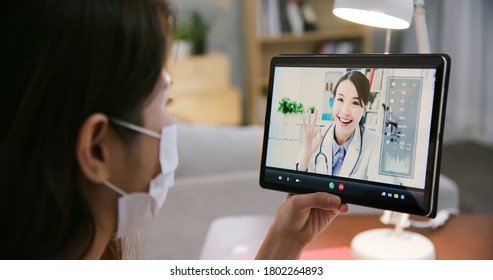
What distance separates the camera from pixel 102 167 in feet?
2.00

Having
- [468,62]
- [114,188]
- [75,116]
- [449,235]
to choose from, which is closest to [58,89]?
[75,116]

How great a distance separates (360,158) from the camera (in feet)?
2.41

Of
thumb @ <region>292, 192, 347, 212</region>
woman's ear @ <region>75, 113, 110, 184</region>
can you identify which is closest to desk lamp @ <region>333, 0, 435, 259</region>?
thumb @ <region>292, 192, 347, 212</region>

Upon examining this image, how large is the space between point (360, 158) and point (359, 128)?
41mm

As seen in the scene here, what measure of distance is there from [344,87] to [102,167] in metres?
0.34

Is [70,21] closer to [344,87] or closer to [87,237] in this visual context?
[87,237]

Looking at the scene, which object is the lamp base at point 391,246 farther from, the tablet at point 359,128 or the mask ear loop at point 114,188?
the mask ear loop at point 114,188

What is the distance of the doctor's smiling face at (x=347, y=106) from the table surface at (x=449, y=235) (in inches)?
14.7

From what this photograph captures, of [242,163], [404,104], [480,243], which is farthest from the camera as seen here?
[242,163]

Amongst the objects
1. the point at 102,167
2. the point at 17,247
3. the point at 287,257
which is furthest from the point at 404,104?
the point at 17,247

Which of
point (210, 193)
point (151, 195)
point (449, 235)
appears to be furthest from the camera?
point (210, 193)

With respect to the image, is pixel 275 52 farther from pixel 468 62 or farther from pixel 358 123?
pixel 358 123

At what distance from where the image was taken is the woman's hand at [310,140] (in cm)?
76

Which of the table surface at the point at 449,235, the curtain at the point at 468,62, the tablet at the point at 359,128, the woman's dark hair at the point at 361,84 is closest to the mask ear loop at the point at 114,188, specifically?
the tablet at the point at 359,128
